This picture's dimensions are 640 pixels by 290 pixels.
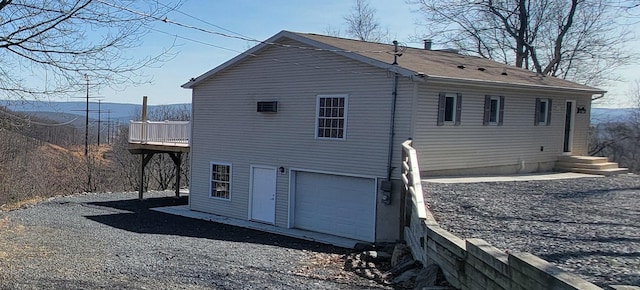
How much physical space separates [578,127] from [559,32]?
13.4 metres

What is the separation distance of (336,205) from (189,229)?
14.4ft

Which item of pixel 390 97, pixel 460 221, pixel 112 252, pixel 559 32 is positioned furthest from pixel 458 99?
pixel 559 32

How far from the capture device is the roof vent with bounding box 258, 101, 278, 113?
57.4ft

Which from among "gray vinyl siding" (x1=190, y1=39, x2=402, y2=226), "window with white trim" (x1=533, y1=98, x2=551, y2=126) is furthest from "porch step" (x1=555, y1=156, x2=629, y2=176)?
"gray vinyl siding" (x1=190, y1=39, x2=402, y2=226)

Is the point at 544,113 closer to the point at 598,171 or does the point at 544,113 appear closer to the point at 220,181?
the point at 598,171

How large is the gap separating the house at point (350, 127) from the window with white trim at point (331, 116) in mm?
30

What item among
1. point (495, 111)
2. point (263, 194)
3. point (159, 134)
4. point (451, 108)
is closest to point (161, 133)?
point (159, 134)

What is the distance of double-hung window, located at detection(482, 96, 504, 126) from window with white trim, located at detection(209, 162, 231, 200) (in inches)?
349

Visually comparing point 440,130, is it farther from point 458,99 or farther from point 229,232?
point 229,232

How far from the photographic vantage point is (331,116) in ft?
53.4

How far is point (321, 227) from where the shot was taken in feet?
55.1

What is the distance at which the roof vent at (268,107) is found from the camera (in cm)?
1750

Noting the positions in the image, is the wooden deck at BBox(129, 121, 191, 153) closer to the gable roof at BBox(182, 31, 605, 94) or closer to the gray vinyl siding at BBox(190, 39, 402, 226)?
the gray vinyl siding at BBox(190, 39, 402, 226)

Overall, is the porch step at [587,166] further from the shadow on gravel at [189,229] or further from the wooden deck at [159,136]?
the wooden deck at [159,136]
